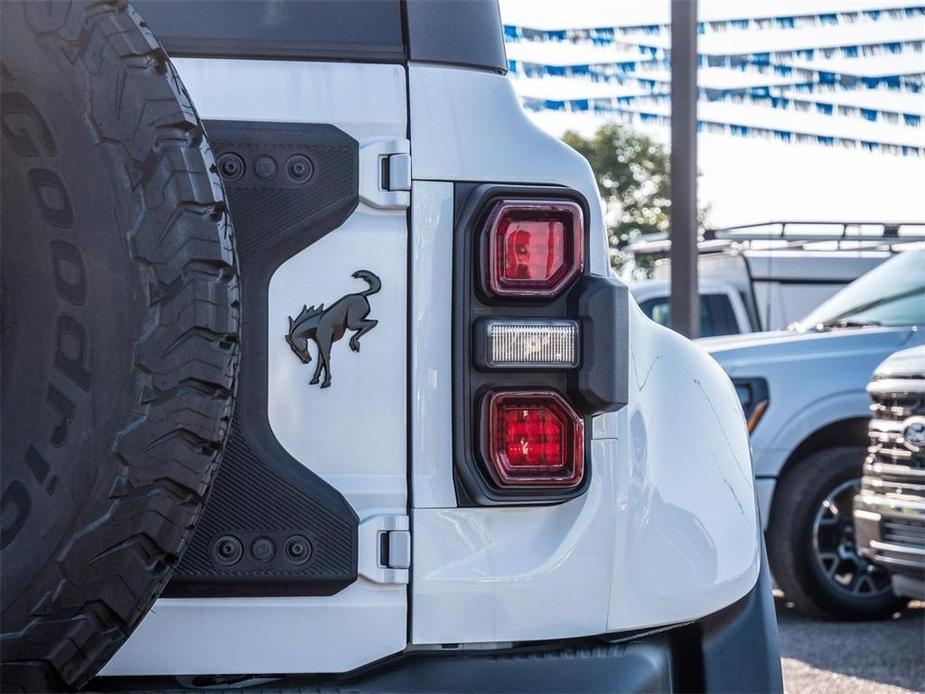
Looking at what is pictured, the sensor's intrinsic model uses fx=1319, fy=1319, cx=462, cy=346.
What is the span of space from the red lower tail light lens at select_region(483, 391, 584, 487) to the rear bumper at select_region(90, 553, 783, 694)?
0.28 m

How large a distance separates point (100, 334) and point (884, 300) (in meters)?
5.46

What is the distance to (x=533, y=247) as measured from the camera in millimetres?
2068

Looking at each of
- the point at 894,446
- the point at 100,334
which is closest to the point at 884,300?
the point at 894,446

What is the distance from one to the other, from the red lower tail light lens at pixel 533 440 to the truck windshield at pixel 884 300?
462 cm

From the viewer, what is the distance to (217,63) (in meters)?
2.07

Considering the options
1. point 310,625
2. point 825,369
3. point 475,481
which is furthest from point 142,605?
point 825,369

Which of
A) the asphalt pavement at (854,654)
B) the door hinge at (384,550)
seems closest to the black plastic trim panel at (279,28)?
the door hinge at (384,550)

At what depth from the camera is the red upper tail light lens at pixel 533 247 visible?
6.76 feet

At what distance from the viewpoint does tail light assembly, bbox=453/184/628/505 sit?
205cm

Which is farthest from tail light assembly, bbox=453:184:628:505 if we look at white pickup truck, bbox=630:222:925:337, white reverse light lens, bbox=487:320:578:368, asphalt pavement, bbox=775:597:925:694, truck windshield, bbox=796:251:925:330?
white pickup truck, bbox=630:222:925:337

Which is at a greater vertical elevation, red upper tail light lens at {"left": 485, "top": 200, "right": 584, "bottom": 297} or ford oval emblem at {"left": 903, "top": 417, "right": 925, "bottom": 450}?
red upper tail light lens at {"left": 485, "top": 200, "right": 584, "bottom": 297}

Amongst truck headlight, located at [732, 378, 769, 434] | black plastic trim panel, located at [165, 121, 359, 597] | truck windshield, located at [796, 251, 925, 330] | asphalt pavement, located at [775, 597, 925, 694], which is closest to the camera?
black plastic trim panel, located at [165, 121, 359, 597]

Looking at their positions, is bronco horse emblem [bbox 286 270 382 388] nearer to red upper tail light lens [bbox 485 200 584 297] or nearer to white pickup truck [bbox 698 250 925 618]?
red upper tail light lens [bbox 485 200 584 297]

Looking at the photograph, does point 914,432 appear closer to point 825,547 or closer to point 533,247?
point 825,547
